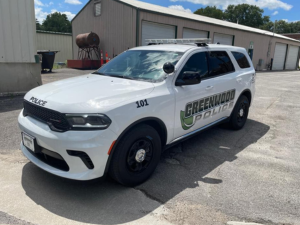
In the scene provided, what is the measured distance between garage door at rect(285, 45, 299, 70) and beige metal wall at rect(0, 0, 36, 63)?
111 feet

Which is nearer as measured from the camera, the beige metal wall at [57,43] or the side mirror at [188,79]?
the side mirror at [188,79]

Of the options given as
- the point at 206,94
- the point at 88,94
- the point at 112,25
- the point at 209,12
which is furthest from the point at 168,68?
the point at 209,12

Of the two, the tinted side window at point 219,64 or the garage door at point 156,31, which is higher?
the garage door at point 156,31

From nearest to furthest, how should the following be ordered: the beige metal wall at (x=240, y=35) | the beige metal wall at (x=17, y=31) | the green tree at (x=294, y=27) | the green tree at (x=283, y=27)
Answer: the beige metal wall at (x=17, y=31), the beige metal wall at (x=240, y=35), the green tree at (x=294, y=27), the green tree at (x=283, y=27)

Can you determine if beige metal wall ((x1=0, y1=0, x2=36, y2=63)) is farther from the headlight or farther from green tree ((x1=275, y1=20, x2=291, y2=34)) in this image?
green tree ((x1=275, y1=20, x2=291, y2=34))

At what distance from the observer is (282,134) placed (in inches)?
210

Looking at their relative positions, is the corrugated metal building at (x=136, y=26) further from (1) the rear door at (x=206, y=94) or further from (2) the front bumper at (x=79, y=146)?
(2) the front bumper at (x=79, y=146)

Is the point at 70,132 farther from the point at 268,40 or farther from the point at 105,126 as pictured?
the point at 268,40

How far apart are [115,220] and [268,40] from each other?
31.4 meters

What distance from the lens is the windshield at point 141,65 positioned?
358 cm

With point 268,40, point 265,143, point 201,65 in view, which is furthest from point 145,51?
point 268,40

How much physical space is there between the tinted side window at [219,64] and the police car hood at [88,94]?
1.55 m

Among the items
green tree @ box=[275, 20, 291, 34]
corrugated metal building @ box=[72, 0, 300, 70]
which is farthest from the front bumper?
green tree @ box=[275, 20, 291, 34]

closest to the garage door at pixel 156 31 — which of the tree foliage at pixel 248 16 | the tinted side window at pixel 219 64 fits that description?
the tinted side window at pixel 219 64
